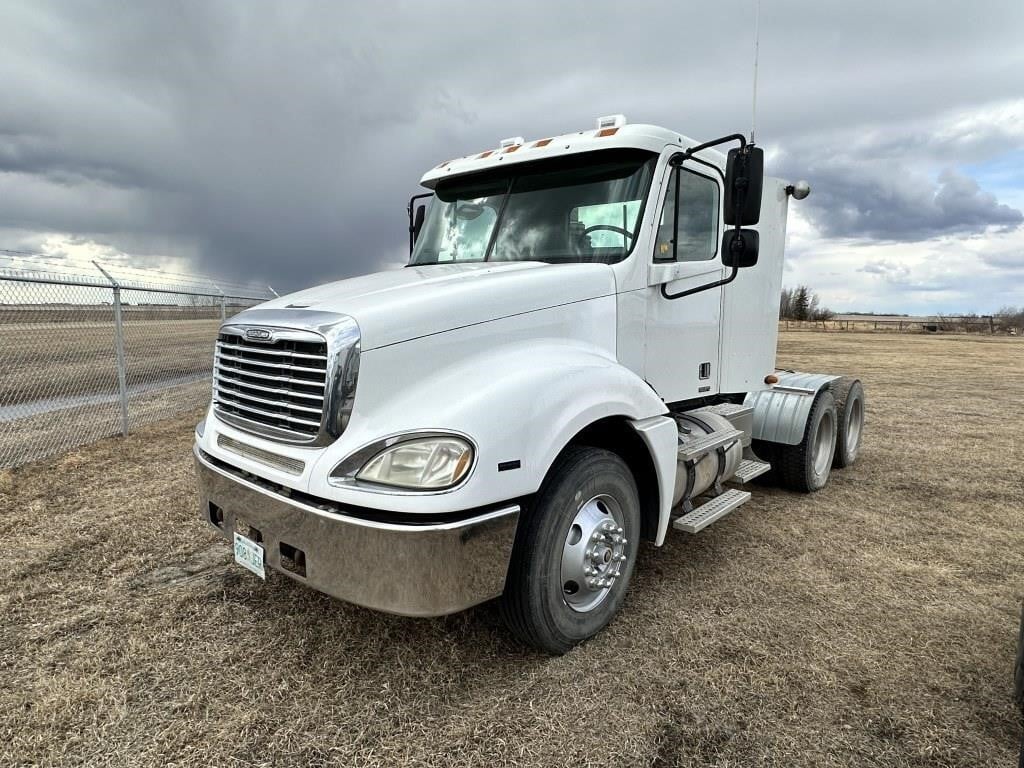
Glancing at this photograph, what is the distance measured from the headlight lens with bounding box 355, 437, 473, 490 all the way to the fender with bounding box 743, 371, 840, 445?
12.4 ft

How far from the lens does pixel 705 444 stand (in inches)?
156

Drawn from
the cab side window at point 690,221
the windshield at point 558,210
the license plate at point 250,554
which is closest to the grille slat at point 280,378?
the license plate at point 250,554

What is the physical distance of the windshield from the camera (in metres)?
3.49

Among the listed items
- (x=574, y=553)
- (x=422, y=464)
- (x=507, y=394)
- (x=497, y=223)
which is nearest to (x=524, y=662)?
(x=574, y=553)

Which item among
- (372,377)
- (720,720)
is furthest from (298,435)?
(720,720)

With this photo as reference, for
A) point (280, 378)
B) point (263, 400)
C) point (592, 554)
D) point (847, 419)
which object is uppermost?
point (280, 378)

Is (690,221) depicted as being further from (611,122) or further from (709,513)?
(709,513)

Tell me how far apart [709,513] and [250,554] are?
2708 millimetres

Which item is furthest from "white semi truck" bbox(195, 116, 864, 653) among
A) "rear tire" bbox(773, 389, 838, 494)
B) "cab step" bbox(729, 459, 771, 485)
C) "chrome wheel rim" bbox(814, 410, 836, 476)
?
"chrome wheel rim" bbox(814, 410, 836, 476)

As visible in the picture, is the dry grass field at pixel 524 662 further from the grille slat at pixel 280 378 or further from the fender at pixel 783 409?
the grille slat at pixel 280 378

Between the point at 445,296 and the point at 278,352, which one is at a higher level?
the point at 445,296

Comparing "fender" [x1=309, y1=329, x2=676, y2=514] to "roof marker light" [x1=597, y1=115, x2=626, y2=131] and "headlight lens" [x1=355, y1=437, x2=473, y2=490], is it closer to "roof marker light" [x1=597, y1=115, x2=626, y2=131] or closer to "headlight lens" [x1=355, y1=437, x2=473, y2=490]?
"headlight lens" [x1=355, y1=437, x2=473, y2=490]

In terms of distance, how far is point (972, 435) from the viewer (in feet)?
26.8

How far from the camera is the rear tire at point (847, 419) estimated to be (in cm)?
625
